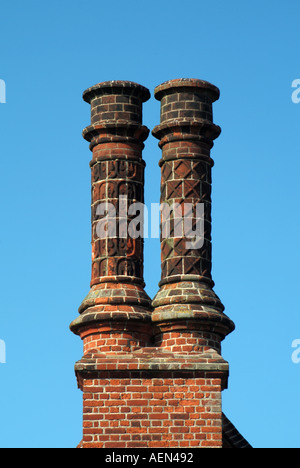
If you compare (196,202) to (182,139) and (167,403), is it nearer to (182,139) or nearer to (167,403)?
(182,139)

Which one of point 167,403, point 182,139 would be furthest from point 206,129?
point 167,403

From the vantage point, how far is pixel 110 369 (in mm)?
25328

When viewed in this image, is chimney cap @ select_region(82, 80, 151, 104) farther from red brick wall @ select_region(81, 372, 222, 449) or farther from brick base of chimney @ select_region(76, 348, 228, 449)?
red brick wall @ select_region(81, 372, 222, 449)

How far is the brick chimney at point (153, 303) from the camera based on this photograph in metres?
25.2

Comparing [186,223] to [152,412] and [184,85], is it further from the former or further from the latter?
[152,412]

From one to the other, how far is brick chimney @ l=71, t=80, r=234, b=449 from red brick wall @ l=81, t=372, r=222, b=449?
12mm

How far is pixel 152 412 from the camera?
25188 millimetres

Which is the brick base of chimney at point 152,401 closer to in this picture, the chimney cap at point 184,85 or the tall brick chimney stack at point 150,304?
the tall brick chimney stack at point 150,304

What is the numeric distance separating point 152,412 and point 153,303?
1.62 meters

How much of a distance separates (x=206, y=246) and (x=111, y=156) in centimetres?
167

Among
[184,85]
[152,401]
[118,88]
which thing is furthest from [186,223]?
[152,401]

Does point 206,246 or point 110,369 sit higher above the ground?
point 206,246
